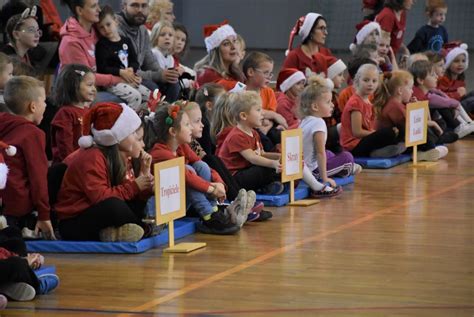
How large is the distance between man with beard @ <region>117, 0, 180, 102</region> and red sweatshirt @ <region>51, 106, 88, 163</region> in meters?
2.27

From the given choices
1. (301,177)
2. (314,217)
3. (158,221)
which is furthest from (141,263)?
(301,177)

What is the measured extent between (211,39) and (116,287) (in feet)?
15.1

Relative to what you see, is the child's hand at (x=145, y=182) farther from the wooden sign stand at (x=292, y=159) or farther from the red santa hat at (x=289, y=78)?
the red santa hat at (x=289, y=78)

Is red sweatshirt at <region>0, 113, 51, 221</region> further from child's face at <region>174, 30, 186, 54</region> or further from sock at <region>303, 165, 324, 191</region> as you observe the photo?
child's face at <region>174, 30, 186, 54</region>

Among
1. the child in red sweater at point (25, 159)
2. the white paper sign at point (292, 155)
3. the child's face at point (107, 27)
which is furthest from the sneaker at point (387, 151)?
the child in red sweater at point (25, 159)

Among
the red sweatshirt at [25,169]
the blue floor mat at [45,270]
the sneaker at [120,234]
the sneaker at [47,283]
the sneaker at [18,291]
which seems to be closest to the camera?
the sneaker at [18,291]

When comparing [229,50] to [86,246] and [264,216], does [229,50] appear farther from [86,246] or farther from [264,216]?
[86,246]

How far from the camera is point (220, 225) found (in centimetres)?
716

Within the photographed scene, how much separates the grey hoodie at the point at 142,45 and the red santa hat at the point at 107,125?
11.0 feet

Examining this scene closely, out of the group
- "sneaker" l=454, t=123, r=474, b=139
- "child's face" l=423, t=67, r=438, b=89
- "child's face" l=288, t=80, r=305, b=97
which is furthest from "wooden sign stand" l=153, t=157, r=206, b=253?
"sneaker" l=454, t=123, r=474, b=139

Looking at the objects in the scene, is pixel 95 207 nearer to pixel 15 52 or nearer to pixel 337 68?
pixel 15 52

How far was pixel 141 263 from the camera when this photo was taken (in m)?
6.31

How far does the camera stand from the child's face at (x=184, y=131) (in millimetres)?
7164

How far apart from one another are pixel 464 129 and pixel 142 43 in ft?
12.1
